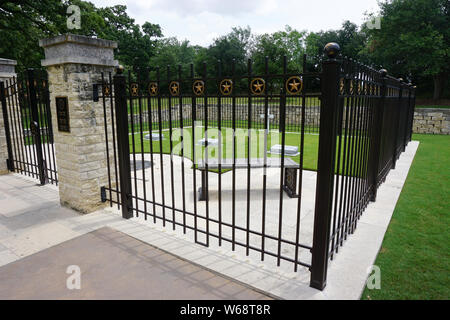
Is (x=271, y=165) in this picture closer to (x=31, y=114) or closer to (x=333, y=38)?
(x=31, y=114)

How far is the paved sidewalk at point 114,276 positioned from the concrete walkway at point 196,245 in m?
0.16

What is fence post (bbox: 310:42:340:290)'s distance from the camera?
2.37 metres

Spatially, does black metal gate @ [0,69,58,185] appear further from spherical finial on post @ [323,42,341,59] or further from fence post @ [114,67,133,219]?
spherical finial on post @ [323,42,341,59]

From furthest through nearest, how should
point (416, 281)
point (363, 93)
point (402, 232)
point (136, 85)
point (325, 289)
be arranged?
point (402, 232) < point (136, 85) < point (363, 93) < point (416, 281) < point (325, 289)

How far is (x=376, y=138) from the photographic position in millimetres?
4664

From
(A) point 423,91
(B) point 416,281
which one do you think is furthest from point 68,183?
(A) point 423,91

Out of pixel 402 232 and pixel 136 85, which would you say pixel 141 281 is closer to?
pixel 136 85

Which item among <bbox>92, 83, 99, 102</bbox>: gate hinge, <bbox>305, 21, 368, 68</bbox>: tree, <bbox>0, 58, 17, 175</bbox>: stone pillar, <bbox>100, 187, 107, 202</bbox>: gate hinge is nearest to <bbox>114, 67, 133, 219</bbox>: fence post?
<bbox>92, 83, 99, 102</bbox>: gate hinge

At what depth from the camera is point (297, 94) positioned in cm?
245

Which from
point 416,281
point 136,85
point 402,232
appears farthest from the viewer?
point 402,232

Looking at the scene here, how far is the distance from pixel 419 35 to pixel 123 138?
33347 mm

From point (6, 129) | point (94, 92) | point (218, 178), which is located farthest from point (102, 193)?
point (6, 129)

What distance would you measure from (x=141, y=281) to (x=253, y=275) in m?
1.11

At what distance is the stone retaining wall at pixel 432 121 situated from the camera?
16109 mm
